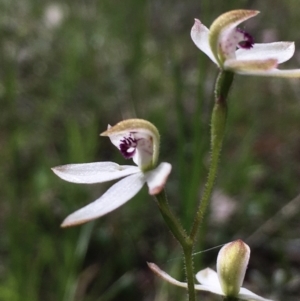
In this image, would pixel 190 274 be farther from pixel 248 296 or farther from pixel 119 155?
pixel 119 155

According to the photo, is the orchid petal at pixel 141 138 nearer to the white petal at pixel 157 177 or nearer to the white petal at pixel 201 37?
the white petal at pixel 157 177

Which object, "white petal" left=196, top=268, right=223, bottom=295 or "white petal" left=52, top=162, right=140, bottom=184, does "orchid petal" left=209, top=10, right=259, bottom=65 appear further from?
"white petal" left=196, top=268, right=223, bottom=295

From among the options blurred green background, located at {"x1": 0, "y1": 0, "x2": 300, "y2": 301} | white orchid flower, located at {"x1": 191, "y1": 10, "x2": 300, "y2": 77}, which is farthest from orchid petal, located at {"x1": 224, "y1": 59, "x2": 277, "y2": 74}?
blurred green background, located at {"x1": 0, "y1": 0, "x2": 300, "y2": 301}

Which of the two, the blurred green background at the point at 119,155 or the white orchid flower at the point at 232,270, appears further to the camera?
the blurred green background at the point at 119,155

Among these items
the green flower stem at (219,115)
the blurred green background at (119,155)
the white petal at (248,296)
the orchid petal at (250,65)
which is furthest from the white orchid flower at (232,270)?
the blurred green background at (119,155)

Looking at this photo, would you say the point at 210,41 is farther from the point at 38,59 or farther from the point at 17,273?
the point at 38,59

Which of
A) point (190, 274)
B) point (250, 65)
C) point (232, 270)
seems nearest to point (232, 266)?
point (232, 270)
